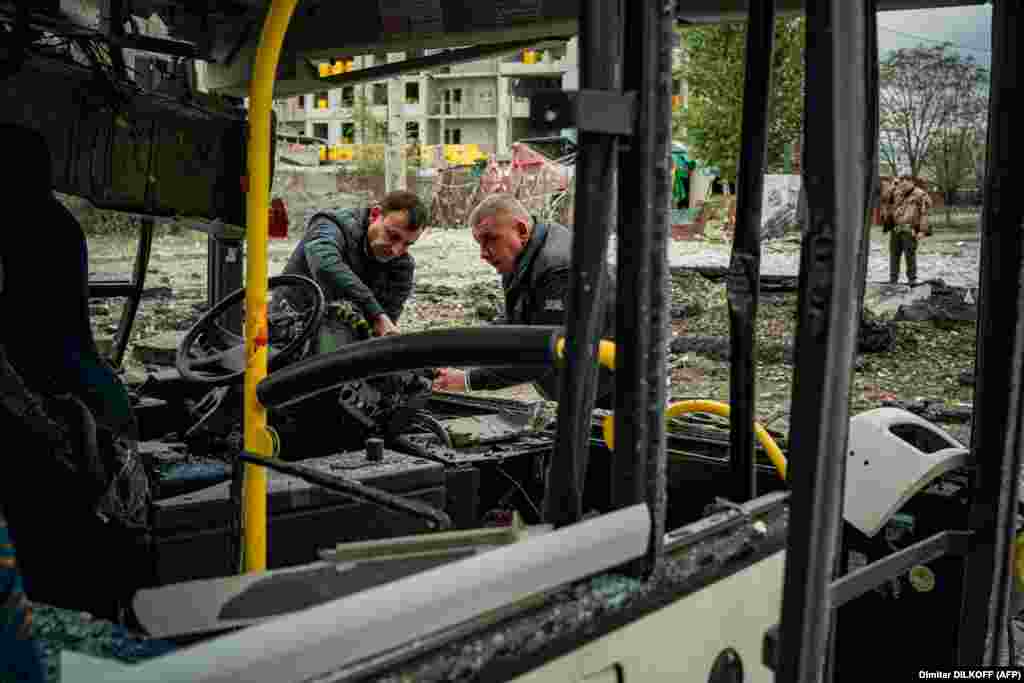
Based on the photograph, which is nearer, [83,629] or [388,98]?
[83,629]

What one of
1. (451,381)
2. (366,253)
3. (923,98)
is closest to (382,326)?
(451,381)

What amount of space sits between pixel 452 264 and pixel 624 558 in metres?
17.4

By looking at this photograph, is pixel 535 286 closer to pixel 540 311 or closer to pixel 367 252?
pixel 540 311

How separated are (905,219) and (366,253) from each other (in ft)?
34.4

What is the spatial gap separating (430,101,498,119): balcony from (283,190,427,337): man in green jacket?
30984 millimetres

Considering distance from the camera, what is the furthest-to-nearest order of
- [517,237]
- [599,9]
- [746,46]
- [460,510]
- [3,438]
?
[517,237]
[460,510]
[3,438]
[746,46]
[599,9]

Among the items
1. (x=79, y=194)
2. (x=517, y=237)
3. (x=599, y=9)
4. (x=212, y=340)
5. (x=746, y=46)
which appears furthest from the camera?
(x=517, y=237)

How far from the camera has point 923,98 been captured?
15477 millimetres

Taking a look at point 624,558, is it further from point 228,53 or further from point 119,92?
point 228,53

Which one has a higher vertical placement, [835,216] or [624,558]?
[835,216]

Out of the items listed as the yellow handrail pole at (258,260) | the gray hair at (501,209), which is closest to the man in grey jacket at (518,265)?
the gray hair at (501,209)

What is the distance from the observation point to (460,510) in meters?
3.14

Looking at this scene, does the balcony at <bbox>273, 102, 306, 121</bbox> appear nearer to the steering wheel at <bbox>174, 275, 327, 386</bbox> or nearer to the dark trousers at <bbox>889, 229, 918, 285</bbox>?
the steering wheel at <bbox>174, 275, 327, 386</bbox>

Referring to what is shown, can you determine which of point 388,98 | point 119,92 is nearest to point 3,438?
point 119,92
